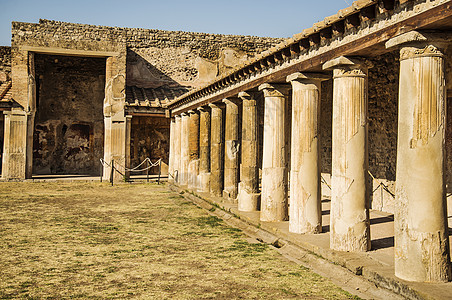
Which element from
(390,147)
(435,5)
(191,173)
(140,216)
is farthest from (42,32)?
(435,5)

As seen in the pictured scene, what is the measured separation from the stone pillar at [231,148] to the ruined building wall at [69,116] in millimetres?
12192

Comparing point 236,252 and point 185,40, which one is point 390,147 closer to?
point 236,252

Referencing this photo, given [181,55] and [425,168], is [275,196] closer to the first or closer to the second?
[425,168]

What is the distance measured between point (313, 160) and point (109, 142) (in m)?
12.0

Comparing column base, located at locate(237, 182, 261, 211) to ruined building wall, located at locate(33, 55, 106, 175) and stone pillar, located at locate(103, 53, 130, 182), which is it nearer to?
stone pillar, located at locate(103, 53, 130, 182)

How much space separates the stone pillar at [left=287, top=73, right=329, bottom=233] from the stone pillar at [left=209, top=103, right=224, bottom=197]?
480cm

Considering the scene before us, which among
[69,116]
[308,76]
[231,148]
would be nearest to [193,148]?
[231,148]

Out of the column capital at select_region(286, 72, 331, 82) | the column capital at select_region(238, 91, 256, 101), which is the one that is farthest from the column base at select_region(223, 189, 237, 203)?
the column capital at select_region(286, 72, 331, 82)

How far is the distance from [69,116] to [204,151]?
10.7 meters

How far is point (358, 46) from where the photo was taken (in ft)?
15.3

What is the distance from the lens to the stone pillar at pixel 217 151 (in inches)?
424

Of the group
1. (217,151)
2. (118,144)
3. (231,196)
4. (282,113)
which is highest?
(282,113)

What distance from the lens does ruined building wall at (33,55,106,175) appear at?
19891mm

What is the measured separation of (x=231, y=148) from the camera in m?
9.74
